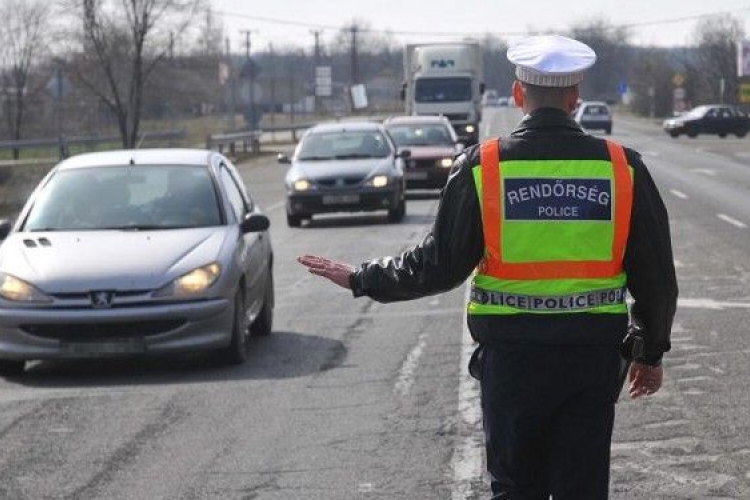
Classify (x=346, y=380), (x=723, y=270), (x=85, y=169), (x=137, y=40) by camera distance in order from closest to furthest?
(x=346, y=380)
(x=85, y=169)
(x=723, y=270)
(x=137, y=40)

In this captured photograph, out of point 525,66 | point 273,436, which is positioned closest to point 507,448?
point 525,66

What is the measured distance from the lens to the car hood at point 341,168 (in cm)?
2459

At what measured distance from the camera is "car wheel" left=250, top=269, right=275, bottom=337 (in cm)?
1221

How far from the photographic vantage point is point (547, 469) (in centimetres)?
443

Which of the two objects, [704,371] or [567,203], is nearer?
[567,203]

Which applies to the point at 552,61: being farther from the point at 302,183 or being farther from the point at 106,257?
the point at 302,183

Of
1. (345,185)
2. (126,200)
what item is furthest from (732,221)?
(126,200)

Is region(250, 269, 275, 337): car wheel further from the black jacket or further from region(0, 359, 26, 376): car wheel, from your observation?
the black jacket

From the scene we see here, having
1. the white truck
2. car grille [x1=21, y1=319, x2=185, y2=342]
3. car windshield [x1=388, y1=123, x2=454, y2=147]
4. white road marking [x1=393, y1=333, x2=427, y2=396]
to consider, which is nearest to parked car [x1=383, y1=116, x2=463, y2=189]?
car windshield [x1=388, y1=123, x2=454, y2=147]

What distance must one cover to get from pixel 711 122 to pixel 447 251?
71.6 meters

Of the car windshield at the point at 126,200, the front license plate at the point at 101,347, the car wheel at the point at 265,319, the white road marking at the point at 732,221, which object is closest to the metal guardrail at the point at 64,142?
the white road marking at the point at 732,221

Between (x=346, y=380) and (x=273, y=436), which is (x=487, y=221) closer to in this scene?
(x=273, y=436)

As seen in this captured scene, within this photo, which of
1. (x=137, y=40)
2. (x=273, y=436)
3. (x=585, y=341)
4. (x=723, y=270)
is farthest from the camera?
(x=137, y=40)

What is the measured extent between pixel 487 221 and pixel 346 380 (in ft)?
19.4
